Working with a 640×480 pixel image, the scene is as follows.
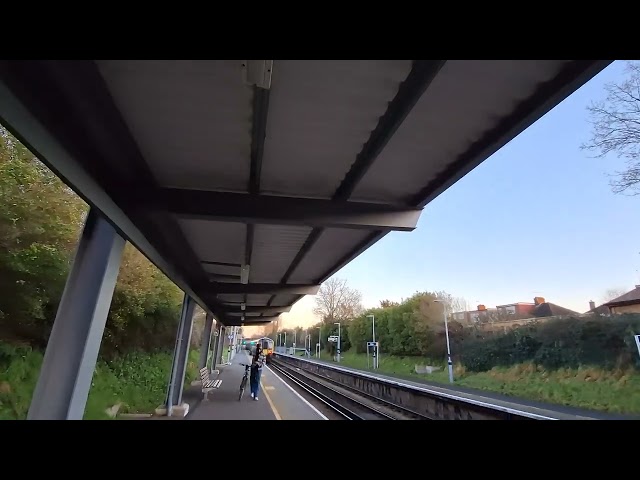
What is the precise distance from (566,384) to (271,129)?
623 inches

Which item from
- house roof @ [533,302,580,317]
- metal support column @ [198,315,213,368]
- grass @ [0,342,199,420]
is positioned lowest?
grass @ [0,342,199,420]

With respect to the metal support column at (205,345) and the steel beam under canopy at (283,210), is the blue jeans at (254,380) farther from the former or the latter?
the steel beam under canopy at (283,210)

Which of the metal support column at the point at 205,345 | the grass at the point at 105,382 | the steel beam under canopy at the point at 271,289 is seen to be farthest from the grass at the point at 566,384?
the metal support column at the point at 205,345

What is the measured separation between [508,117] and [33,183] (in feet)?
23.0

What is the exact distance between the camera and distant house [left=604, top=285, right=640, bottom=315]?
38.6 ft

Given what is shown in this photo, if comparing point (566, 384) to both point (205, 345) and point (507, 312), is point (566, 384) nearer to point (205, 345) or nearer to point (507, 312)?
point (507, 312)

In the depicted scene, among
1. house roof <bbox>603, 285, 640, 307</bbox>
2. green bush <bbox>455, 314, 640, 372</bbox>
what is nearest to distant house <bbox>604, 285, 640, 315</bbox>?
house roof <bbox>603, 285, 640, 307</bbox>

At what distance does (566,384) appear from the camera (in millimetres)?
13812

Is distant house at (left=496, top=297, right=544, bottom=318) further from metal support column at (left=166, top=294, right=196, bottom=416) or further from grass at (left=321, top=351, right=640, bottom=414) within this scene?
metal support column at (left=166, top=294, right=196, bottom=416)

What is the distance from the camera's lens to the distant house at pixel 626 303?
464 inches

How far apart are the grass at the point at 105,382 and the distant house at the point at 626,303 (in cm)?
1558

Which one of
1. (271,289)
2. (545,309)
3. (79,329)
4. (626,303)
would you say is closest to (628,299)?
(626,303)

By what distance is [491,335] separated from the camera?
71.6 feet
